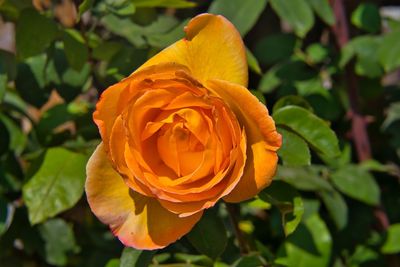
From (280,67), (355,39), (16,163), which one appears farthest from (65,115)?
(355,39)

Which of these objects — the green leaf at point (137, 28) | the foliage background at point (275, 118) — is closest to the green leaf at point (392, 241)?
the foliage background at point (275, 118)

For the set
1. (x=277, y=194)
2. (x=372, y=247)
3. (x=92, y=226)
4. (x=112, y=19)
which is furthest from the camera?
(x=92, y=226)

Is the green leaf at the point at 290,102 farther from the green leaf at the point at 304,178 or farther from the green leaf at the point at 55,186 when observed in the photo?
the green leaf at the point at 55,186

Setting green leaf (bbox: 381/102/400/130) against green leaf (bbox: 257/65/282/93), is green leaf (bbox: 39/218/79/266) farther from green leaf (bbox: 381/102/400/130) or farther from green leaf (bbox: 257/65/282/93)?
green leaf (bbox: 381/102/400/130)

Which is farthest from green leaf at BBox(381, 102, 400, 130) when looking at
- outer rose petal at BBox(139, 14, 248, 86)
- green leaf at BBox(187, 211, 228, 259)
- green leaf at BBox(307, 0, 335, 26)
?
outer rose petal at BBox(139, 14, 248, 86)

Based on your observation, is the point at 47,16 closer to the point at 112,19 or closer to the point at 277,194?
the point at 112,19

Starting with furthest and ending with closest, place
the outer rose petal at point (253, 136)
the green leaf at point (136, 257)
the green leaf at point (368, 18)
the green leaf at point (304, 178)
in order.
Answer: the green leaf at point (368, 18) → the green leaf at point (304, 178) → the green leaf at point (136, 257) → the outer rose petal at point (253, 136)

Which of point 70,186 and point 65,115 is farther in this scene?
point 65,115
